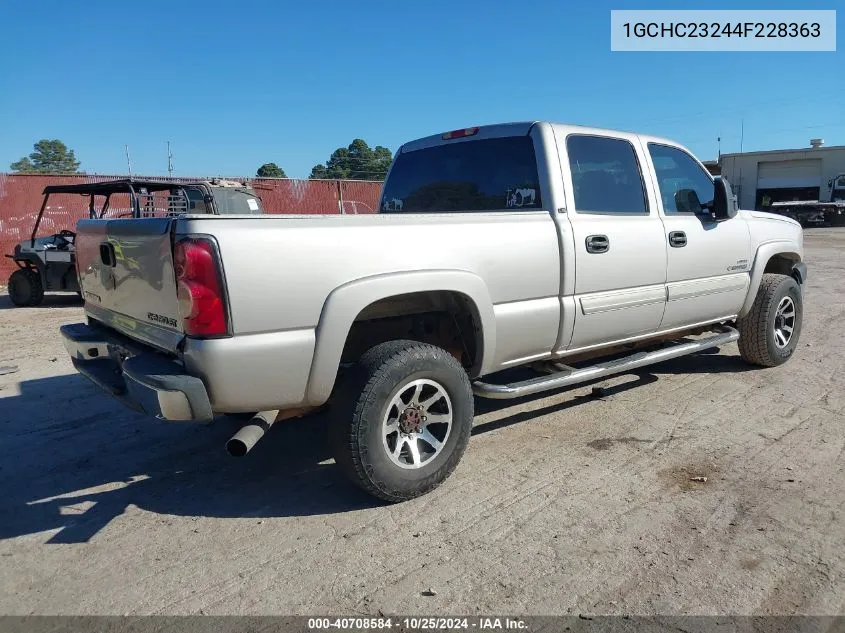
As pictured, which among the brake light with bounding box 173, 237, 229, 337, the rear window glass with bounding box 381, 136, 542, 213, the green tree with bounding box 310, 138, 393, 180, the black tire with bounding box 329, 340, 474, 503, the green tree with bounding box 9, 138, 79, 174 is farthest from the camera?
the green tree with bounding box 9, 138, 79, 174

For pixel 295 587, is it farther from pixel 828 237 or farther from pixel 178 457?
pixel 828 237

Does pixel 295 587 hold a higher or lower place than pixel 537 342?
lower

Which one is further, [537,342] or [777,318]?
[777,318]

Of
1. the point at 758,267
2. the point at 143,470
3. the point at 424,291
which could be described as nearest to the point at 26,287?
the point at 143,470

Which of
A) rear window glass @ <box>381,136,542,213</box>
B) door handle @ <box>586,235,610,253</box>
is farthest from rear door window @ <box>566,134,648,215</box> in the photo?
rear window glass @ <box>381,136,542,213</box>

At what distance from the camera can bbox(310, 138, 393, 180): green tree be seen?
4931 cm

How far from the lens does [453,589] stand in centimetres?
267

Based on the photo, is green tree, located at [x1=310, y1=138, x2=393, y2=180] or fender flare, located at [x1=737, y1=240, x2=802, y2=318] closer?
fender flare, located at [x1=737, y1=240, x2=802, y2=318]

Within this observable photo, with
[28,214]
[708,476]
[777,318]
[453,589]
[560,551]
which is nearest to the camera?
[453,589]

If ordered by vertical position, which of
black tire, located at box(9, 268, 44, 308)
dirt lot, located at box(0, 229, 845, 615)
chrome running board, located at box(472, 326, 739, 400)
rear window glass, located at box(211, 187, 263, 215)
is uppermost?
rear window glass, located at box(211, 187, 263, 215)

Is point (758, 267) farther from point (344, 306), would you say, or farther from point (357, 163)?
point (357, 163)

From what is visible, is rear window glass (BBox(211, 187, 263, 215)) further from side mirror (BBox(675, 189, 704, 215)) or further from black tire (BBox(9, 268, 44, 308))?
side mirror (BBox(675, 189, 704, 215))

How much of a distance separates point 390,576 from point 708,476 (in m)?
1.98

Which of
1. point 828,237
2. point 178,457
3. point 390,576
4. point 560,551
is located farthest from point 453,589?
point 828,237
